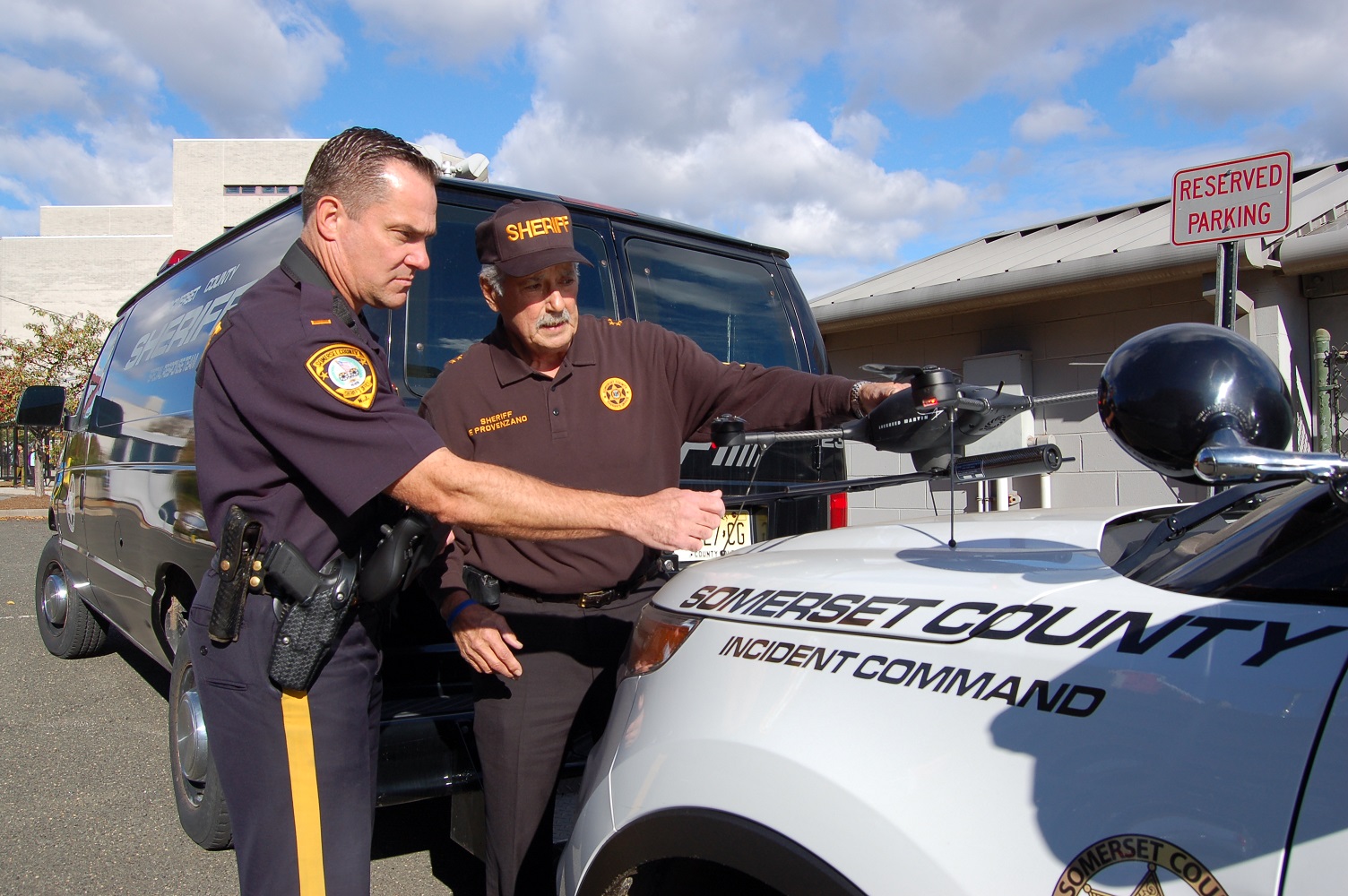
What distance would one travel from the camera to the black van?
2871 mm

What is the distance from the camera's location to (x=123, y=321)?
5086 mm

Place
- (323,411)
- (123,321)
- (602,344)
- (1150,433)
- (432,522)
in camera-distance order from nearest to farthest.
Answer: (1150,433) < (323,411) < (432,522) < (602,344) < (123,321)

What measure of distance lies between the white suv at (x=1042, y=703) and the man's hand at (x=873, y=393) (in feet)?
2.08

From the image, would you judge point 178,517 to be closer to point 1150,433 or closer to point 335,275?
point 335,275

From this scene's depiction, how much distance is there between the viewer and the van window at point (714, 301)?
379 centimetres

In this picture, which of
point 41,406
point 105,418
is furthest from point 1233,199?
point 41,406

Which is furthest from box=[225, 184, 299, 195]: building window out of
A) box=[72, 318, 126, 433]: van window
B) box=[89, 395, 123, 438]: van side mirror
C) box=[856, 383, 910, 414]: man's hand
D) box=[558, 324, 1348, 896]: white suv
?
box=[558, 324, 1348, 896]: white suv

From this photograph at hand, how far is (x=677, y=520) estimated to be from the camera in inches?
70.1

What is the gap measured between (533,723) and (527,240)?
1182 mm

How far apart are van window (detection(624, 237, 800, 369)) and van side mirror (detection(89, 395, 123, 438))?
2546 mm

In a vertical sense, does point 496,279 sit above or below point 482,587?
above

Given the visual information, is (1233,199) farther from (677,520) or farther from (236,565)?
(236,565)

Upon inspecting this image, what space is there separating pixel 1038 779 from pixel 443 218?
2639 millimetres

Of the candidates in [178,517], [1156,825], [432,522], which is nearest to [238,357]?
[432,522]
